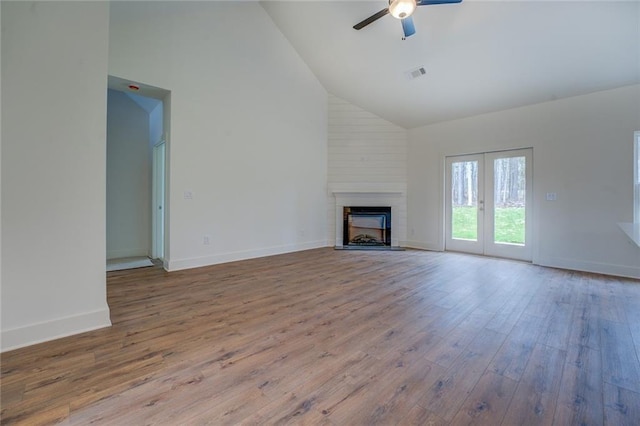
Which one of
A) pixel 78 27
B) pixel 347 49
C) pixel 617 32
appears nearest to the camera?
pixel 78 27

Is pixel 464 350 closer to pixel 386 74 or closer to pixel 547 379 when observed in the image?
pixel 547 379

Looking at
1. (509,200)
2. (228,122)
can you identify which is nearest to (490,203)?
(509,200)

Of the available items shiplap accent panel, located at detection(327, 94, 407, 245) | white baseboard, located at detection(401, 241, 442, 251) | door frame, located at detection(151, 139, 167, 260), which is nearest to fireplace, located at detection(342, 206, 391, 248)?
shiplap accent panel, located at detection(327, 94, 407, 245)

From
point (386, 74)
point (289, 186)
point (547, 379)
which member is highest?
point (386, 74)

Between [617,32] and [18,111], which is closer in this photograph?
[18,111]

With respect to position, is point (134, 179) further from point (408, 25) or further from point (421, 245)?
point (421, 245)

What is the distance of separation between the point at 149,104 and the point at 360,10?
13.2ft

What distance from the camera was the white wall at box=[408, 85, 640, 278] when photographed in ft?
12.3

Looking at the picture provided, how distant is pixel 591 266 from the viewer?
4004 millimetres

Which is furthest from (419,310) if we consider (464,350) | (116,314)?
(116,314)

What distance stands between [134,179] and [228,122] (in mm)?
2205

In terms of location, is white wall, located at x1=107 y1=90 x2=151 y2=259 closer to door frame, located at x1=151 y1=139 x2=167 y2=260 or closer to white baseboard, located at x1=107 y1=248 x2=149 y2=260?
white baseboard, located at x1=107 y1=248 x2=149 y2=260

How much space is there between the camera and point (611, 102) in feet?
12.5

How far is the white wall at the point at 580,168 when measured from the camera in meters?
3.74
